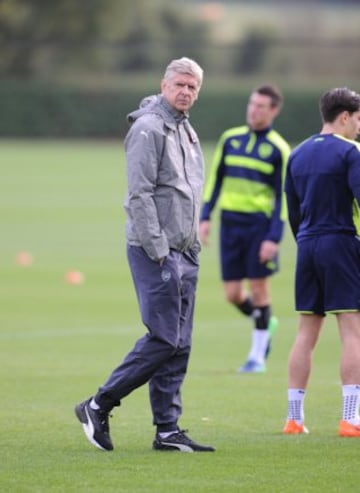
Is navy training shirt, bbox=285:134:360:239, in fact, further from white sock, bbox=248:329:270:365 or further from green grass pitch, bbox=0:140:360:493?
white sock, bbox=248:329:270:365

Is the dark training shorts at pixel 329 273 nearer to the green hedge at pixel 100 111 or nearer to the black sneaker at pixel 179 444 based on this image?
the black sneaker at pixel 179 444

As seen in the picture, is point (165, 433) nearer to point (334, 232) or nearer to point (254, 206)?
point (334, 232)

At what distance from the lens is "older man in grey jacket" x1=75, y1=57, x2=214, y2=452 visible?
8086mm

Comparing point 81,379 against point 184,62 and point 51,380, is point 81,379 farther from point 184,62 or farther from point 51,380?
point 184,62

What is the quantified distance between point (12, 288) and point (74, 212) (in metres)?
13.3

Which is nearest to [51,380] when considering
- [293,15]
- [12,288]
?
[12,288]

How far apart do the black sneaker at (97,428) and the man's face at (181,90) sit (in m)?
1.89

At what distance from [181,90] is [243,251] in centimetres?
505

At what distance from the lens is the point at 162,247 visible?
26.5 feet

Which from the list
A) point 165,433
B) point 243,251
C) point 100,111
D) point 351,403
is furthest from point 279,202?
point 100,111

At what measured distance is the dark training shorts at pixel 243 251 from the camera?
13.1 m

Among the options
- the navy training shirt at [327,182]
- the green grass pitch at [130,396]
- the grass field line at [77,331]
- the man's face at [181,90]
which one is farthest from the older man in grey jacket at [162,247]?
the grass field line at [77,331]

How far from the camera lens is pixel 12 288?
18984 millimetres

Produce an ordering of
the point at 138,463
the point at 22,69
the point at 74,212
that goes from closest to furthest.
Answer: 1. the point at 138,463
2. the point at 74,212
3. the point at 22,69
